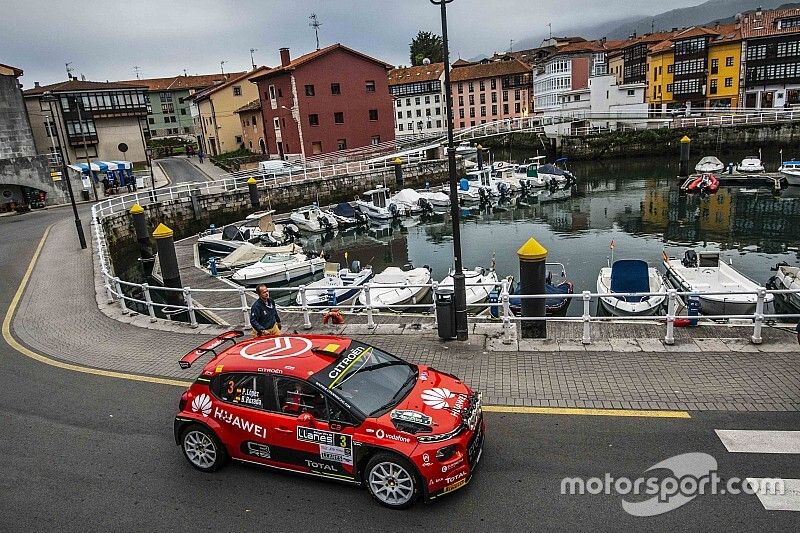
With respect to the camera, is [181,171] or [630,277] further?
[181,171]

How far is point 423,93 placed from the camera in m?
96.1

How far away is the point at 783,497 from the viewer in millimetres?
6238

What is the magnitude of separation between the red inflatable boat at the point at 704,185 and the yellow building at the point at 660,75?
41072 millimetres

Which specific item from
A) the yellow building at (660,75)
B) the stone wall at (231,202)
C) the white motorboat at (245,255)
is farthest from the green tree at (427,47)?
the white motorboat at (245,255)

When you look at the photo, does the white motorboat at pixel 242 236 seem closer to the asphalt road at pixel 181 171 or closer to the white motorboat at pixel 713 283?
the asphalt road at pixel 181 171

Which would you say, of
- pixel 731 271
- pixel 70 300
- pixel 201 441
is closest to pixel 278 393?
pixel 201 441

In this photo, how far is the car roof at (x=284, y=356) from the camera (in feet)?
23.1

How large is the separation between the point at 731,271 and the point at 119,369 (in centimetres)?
1963

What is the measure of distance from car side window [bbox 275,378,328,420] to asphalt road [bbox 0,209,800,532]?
107cm

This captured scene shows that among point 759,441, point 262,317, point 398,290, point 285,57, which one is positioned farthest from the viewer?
point 285,57

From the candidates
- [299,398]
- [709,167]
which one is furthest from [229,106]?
[299,398]

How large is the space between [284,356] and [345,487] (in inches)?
73.6

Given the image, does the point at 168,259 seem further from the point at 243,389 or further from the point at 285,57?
the point at 285,57

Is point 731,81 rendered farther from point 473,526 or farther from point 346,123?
point 473,526
